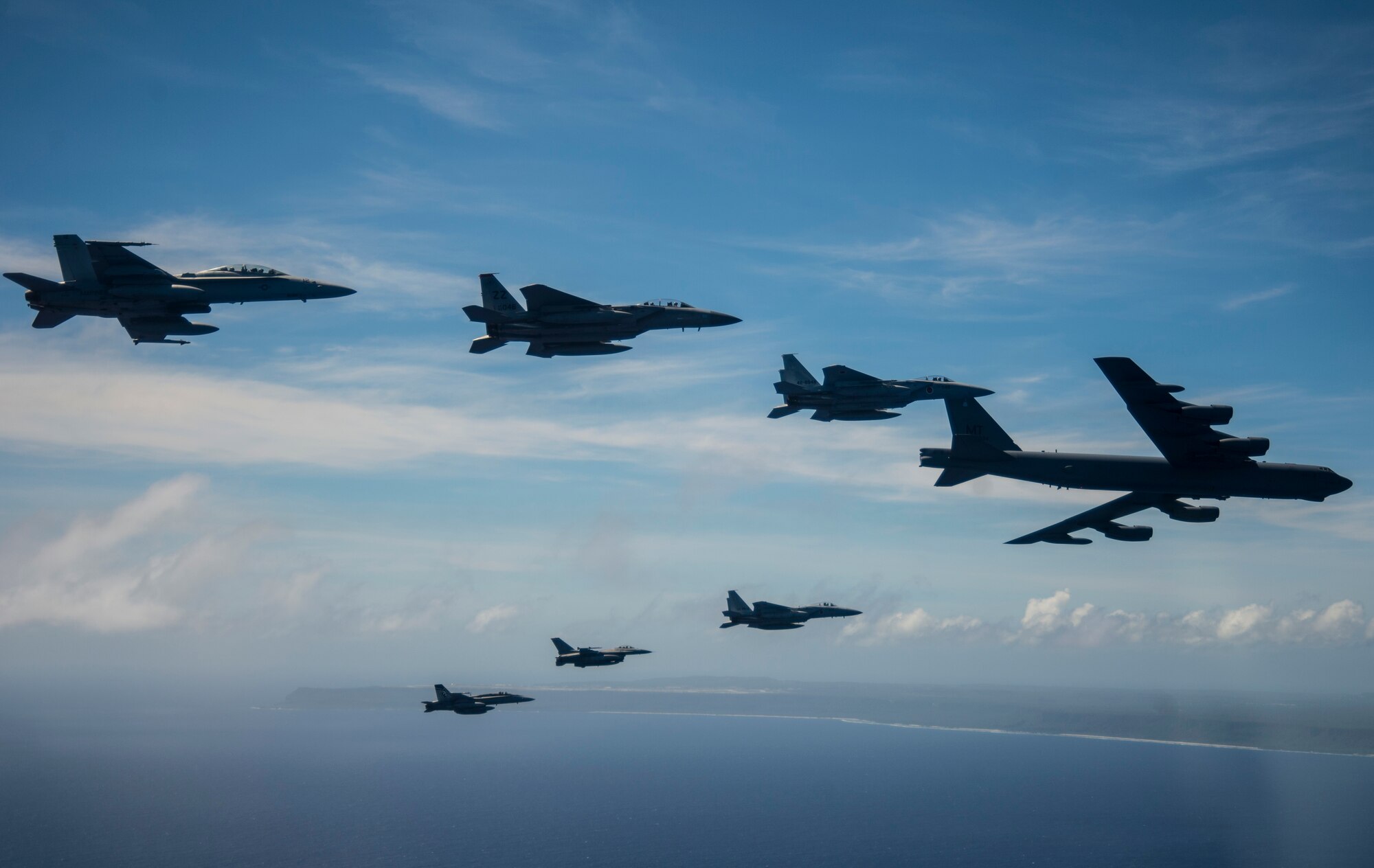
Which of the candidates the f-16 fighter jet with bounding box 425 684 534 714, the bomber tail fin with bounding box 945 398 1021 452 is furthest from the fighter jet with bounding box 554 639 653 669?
the bomber tail fin with bounding box 945 398 1021 452

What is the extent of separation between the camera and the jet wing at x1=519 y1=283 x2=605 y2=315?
5822 cm

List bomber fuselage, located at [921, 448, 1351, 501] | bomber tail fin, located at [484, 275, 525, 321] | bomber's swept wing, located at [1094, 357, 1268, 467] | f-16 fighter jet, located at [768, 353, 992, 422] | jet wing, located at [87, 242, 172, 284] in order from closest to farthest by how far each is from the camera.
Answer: bomber's swept wing, located at [1094, 357, 1268, 467], bomber fuselage, located at [921, 448, 1351, 501], jet wing, located at [87, 242, 172, 284], bomber tail fin, located at [484, 275, 525, 321], f-16 fighter jet, located at [768, 353, 992, 422]

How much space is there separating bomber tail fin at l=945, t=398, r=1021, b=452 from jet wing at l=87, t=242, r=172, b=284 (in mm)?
55456

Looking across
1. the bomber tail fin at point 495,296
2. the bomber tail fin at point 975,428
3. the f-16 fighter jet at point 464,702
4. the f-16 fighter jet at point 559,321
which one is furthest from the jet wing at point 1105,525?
the f-16 fighter jet at point 464,702

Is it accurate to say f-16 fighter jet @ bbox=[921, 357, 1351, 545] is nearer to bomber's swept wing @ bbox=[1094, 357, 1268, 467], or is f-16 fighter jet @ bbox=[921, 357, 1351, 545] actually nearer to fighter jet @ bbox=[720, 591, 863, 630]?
bomber's swept wing @ bbox=[1094, 357, 1268, 467]

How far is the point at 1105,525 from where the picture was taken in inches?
2012

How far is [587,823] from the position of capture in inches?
7687

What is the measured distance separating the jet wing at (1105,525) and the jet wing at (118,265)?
203 feet

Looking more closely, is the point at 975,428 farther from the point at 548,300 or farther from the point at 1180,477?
the point at 548,300

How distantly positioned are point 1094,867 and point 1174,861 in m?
18.8

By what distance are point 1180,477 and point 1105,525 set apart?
642 centimetres

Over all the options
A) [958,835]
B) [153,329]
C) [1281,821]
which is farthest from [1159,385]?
[1281,821]

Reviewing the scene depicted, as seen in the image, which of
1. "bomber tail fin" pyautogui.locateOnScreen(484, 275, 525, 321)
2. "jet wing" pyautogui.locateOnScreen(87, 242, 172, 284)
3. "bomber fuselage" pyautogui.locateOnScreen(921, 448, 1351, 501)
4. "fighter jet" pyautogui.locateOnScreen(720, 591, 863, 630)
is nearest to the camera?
"bomber fuselage" pyautogui.locateOnScreen(921, 448, 1351, 501)

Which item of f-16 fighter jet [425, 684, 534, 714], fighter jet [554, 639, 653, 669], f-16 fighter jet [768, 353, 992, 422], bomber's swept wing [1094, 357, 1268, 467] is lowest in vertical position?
f-16 fighter jet [425, 684, 534, 714]
